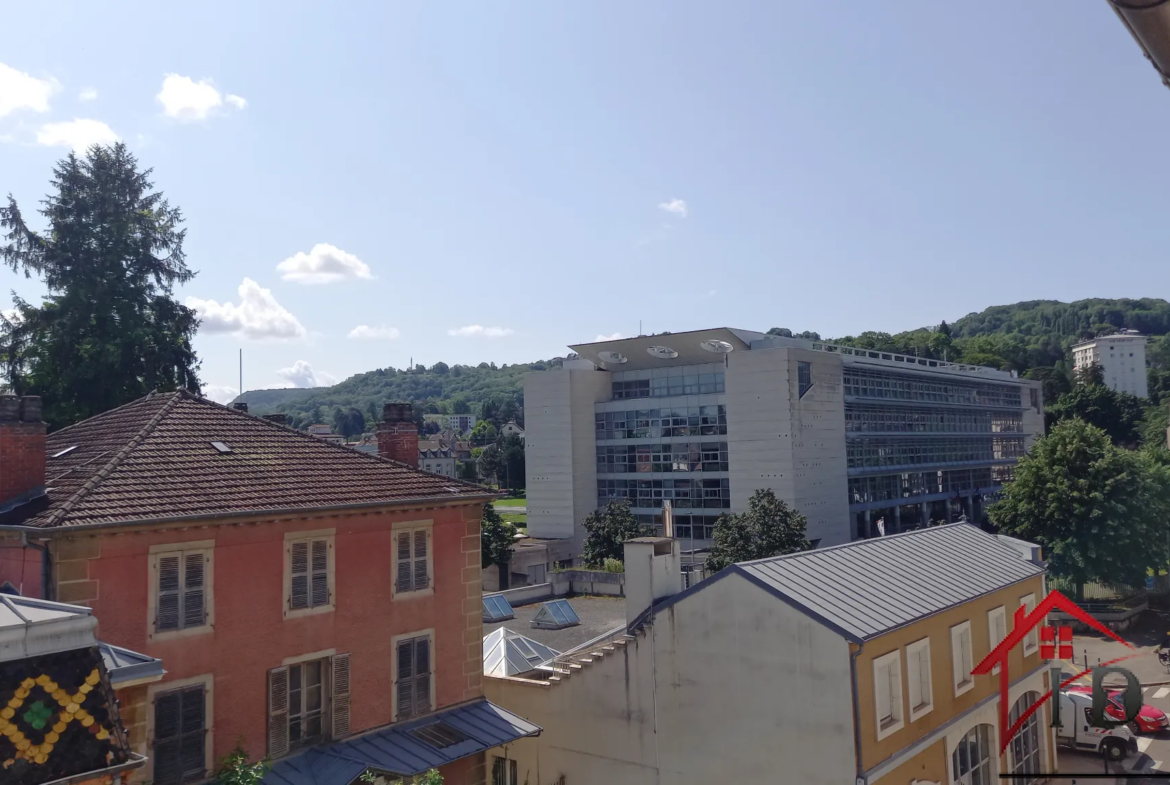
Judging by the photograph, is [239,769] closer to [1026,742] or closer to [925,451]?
[1026,742]

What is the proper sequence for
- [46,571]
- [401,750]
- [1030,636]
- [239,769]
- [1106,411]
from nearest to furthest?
[46,571] → [239,769] → [401,750] → [1030,636] → [1106,411]

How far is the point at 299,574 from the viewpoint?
629 inches

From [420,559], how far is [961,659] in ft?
39.1

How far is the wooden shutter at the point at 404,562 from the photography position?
57.9 ft

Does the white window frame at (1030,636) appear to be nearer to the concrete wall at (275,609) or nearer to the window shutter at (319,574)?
the concrete wall at (275,609)

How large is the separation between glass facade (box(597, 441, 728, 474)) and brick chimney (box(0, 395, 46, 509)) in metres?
52.9

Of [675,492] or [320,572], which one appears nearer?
[320,572]

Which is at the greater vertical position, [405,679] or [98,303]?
[98,303]

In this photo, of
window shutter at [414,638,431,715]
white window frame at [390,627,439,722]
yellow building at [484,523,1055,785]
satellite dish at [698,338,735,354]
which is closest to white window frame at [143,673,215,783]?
white window frame at [390,627,439,722]

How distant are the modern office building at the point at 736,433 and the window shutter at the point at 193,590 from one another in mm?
48986

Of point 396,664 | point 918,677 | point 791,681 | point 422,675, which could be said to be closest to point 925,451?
point 918,677

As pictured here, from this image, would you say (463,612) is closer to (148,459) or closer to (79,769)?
(148,459)

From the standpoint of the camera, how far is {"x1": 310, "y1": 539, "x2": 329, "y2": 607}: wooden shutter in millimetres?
16203

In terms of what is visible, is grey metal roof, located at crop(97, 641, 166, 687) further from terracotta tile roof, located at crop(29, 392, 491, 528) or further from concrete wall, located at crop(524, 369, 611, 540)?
concrete wall, located at crop(524, 369, 611, 540)
